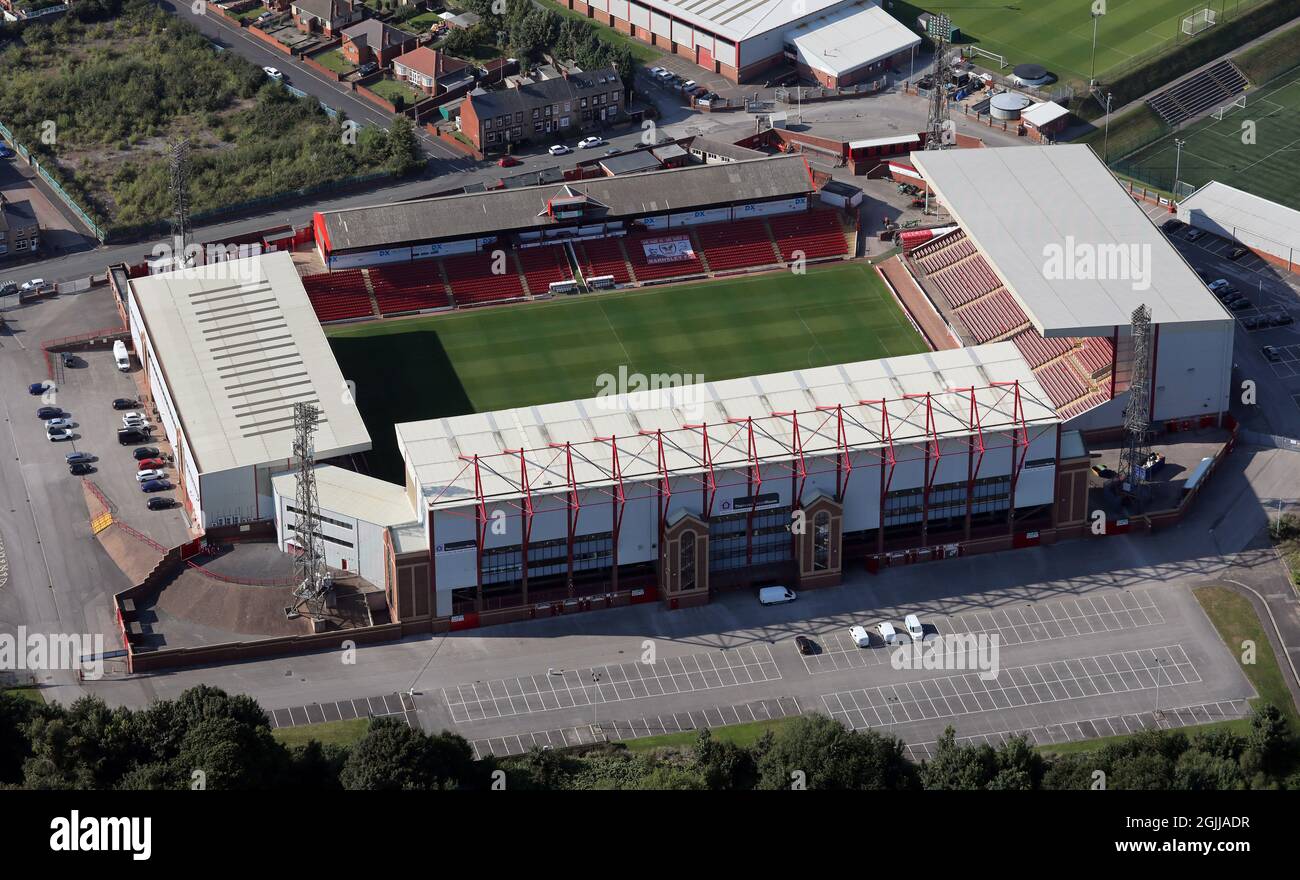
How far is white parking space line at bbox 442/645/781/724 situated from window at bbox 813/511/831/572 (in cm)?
973

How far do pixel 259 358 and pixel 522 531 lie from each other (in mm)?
33786

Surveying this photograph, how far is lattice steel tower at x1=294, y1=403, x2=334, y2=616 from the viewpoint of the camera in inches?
6575

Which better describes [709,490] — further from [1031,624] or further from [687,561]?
[1031,624]

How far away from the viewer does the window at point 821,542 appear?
176125mm

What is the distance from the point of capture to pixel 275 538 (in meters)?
181

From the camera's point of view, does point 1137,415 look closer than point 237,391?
Yes

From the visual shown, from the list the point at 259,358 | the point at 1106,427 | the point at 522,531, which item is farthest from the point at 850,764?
the point at 259,358

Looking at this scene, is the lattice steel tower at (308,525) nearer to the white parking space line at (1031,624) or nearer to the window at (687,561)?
the window at (687,561)

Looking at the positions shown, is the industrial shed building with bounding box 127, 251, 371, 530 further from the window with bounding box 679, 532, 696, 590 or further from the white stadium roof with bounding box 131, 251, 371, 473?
the window with bounding box 679, 532, 696, 590

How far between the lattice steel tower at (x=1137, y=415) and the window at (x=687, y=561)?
37081 millimetres

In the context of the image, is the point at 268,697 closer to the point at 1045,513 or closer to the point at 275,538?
the point at 275,538

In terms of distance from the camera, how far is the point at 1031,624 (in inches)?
6885

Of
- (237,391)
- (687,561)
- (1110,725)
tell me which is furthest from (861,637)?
(237,391)

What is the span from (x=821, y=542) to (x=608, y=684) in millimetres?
21101
